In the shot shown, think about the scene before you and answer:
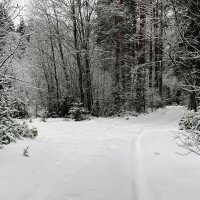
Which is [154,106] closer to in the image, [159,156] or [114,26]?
[114,26]

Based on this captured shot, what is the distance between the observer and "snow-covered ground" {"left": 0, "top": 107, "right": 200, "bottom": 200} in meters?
5.65

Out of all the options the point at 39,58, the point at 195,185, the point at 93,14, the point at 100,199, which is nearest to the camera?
the point at 100,199

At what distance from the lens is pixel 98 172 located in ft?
23.6

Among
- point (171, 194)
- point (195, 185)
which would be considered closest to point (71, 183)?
point (171, 194)

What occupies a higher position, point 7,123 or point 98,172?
point 7,123

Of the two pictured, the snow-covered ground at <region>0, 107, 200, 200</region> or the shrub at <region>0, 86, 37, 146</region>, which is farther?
the shrub at <region>0, 86, 37, 146</region>

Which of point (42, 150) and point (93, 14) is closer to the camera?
point (42, 150)

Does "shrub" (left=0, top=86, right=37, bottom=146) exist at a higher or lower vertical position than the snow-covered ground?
higher

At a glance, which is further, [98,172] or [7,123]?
[7,123]

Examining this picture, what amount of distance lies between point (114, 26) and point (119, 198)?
20.3 meters

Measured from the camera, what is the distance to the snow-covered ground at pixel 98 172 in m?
5.65

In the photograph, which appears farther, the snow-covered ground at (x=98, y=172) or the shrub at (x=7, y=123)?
the shrub at (x=7, y=123)

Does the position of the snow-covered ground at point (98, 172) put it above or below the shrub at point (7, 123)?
below

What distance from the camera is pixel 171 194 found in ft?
18.5
